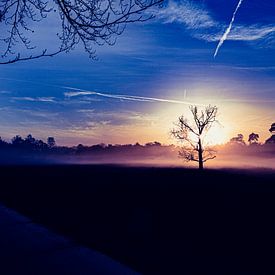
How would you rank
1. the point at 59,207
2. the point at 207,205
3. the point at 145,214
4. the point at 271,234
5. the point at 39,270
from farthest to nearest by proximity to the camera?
the point at 207,205, the point at 59,207, the point at 145,214, the point at 271,234, the point at 39,270

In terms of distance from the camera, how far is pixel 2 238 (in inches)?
213

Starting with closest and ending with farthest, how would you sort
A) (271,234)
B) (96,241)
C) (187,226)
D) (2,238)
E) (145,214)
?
(2,238) < (96,241) < (271,234) < (187,226) < (145,214)

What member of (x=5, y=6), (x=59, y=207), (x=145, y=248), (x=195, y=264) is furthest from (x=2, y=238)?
(x=59, y=207)

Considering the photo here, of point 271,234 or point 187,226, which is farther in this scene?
point 187,226

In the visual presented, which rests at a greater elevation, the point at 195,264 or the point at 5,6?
the point at 5,6

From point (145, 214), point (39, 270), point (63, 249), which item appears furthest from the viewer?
point (145, 214)

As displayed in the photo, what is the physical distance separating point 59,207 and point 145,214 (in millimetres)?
2702

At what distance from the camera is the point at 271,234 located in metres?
7.24

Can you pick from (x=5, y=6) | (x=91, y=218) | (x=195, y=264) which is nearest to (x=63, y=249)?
(x=195, y=264)

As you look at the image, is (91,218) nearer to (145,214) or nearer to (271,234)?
(145,214)

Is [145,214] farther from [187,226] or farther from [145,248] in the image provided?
[145,248]

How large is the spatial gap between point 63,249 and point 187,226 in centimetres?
379

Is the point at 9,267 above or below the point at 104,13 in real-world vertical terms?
below

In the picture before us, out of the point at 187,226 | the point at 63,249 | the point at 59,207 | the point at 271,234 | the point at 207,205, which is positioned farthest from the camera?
the point at 207,205
